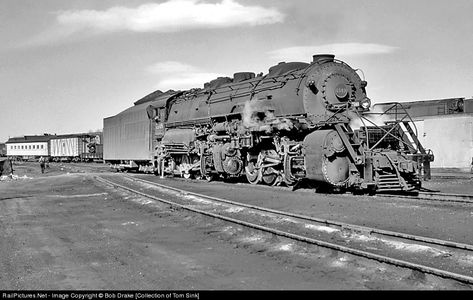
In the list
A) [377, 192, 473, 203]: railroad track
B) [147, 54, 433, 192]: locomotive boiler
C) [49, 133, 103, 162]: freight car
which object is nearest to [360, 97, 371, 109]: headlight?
[147, 54, 433, 192]: locomotive boiler

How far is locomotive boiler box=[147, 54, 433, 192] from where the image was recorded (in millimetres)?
12227

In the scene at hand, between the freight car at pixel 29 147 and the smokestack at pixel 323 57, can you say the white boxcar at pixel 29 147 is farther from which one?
the smokestack at pixel 323 57

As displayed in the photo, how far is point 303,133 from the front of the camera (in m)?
14.3

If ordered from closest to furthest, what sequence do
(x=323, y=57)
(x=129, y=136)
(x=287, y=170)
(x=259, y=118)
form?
(x=287, y=170) < (x=323, y=57) < (x=259, y=118) < (x=129, y=136)

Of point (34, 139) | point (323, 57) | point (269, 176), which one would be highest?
point (34, 139)

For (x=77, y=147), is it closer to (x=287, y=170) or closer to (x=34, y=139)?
(x=34, y=139)

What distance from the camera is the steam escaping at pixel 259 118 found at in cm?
1495

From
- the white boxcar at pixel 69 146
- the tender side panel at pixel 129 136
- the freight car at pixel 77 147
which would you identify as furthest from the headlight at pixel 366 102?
the white boxcar at pixel 69 146

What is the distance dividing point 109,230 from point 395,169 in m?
7.31

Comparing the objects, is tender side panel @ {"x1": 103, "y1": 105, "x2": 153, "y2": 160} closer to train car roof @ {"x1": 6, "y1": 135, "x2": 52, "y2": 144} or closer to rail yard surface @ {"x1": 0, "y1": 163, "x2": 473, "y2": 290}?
rail yard surface @ {"x1": 0, "y1": 163, "x2": 473, "y2": 290}

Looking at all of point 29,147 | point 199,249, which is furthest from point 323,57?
point 29,147

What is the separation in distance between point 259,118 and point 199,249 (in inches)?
373

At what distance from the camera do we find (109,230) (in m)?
8.67
